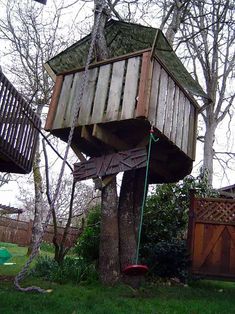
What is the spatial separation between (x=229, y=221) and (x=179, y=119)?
2114 millimetres

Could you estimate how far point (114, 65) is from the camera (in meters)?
6.13

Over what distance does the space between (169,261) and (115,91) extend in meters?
3.23

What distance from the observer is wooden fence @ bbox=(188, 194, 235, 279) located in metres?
6.75

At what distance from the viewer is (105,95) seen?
6.02 meters

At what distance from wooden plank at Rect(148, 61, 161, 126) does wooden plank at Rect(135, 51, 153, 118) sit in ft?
0.38

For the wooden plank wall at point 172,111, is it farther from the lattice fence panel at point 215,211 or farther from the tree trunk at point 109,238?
the tree trunk at point 109,238

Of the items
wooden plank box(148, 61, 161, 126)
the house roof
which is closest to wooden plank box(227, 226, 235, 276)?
the house roof

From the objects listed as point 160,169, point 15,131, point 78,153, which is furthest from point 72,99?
point 160,169

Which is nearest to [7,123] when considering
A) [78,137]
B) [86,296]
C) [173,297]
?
[78,137]

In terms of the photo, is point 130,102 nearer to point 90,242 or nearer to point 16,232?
point 90,242

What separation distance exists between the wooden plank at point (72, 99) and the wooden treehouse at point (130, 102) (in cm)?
2

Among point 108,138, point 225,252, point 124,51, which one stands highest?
point 124,51

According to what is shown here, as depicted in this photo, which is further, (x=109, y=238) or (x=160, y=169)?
(x=160, y=169)

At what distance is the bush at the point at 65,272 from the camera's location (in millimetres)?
6219
